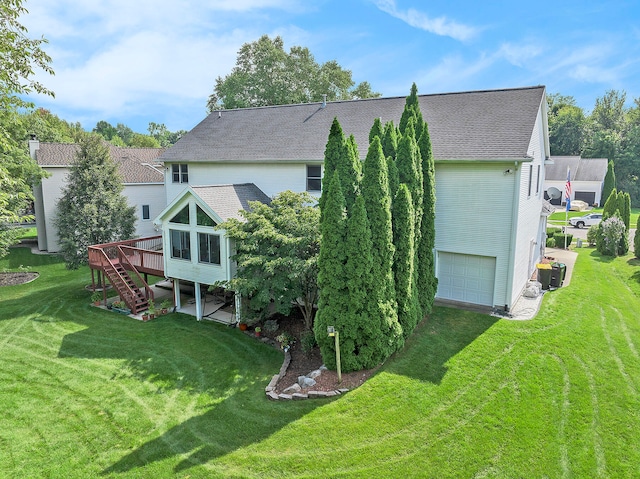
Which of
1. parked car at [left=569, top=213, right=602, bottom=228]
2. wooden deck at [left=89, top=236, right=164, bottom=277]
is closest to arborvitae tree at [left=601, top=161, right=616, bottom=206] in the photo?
parked car at [left=569, top=213, right=602, bottom=228]

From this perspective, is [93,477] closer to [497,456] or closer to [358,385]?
[358,385]

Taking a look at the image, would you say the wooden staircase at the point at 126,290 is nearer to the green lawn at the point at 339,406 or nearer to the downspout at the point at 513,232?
the green lawn at the point at 339,406

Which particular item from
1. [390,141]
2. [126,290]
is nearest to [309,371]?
[390,141]

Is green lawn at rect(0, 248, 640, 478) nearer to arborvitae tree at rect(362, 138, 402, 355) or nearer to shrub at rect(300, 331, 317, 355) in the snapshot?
shrub at rect(300, 331, 317, 355)

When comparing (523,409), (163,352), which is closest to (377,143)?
(523,409)

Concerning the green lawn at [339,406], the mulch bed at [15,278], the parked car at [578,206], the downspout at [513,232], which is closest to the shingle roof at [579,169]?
the parked car at [578,206]

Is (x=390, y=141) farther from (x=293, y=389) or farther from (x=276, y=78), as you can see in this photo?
(x=276, y=78)
